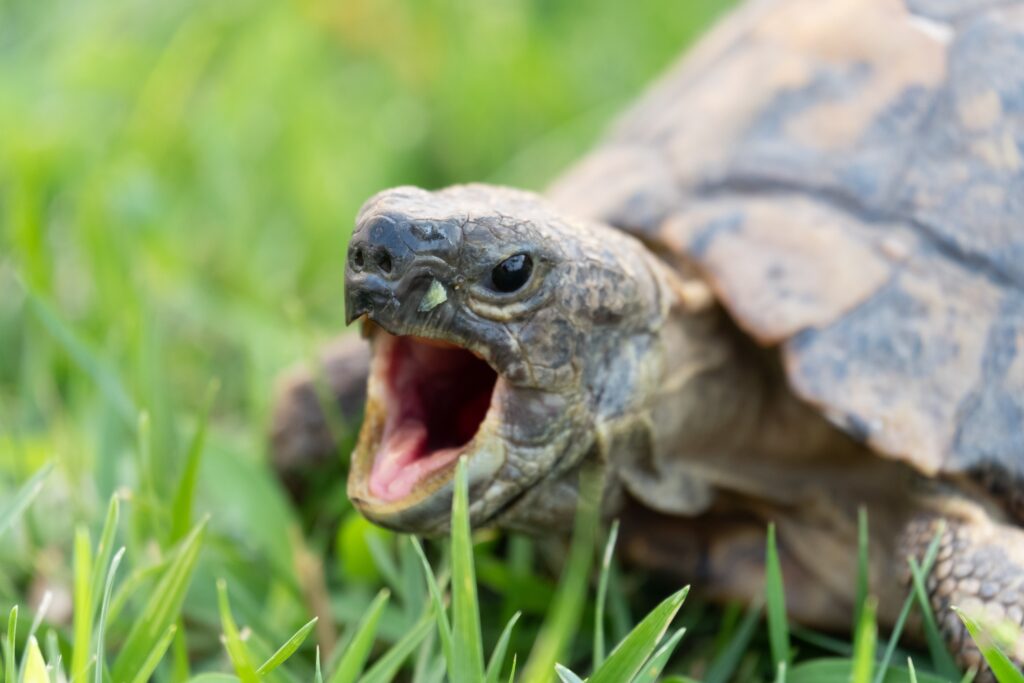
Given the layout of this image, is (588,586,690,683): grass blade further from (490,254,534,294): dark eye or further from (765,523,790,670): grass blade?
(490,254,534,294): dark eye

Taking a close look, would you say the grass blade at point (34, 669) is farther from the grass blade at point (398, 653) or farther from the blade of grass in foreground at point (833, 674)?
the blade of grass in foreground at point (833, 674)

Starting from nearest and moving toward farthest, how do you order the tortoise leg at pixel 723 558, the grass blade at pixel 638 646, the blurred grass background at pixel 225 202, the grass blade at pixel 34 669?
the grass blade at pixel 34 669 < the grass blade at pixel 638 646 < the tortoise leg at pixel 723 558 < the blurred grass background at pixel 225 202

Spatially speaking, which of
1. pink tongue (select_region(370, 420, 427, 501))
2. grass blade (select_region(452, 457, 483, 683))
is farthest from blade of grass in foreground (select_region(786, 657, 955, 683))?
pink tongue (select_region(370, 420, 427, 501))

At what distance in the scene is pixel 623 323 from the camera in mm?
2102

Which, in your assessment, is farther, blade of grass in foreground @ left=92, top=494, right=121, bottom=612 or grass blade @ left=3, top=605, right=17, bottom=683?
blade of grass in foreground @ left=92, top=494, right=121, bottom=612

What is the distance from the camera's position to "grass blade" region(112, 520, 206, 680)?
1.89 meters

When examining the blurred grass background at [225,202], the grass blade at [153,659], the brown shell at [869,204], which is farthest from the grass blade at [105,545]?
the brown shell at [869,204]

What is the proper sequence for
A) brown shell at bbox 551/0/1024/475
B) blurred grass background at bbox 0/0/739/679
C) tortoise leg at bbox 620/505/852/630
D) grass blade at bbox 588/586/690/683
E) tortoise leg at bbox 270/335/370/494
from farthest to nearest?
1. tortoise leg at bbox 270/335/370/494
2. blurred grass background at bbox 0/0/739/679
3. tortoise leg at bbox 620/505/852/630
4. brown shell at bbox 551/0/1024/475
5. grass blade at bbox 588/586/690/683

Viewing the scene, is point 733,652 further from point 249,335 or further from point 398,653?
point 249,335

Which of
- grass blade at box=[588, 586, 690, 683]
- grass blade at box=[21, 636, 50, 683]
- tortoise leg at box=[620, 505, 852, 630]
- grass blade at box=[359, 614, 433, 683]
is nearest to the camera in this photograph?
grass blade at box=[21, 636, 50, 683]

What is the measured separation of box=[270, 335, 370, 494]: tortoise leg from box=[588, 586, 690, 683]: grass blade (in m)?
1.29

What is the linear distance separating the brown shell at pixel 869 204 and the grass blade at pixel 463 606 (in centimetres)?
77

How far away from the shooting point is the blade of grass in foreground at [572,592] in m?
1.64

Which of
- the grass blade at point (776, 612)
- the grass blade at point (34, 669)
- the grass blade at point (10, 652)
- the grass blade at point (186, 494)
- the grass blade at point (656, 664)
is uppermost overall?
the grass blade at point (34, 669)
